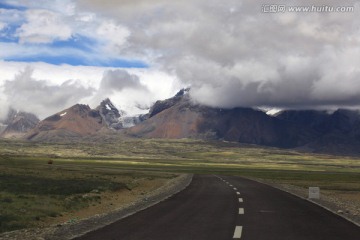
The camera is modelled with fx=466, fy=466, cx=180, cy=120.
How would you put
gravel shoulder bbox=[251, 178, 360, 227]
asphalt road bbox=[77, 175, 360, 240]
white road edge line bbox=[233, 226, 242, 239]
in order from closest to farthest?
white road edge line bbox=[233, 226, 242, 239]
asphalt road bbox=[77, 175, 360, 240]
gravel shoulder bbox=[251, 178, 360, 227]

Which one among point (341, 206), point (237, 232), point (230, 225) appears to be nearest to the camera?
point (237, 232)

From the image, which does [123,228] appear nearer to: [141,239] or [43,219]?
[141,239]

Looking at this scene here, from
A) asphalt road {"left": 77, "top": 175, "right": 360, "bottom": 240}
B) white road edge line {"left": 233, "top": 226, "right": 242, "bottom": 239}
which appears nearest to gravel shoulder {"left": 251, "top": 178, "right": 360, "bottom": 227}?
asphalt road {"left": 77, "top": 175, "right": 360, "bottom": 240}

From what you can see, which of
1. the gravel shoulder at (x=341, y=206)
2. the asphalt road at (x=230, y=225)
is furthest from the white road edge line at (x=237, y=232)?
the gravel shoulder at (x=341, y=206)

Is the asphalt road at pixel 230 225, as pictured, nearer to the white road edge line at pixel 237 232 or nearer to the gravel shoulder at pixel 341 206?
the white road edge line at pixel 237 232

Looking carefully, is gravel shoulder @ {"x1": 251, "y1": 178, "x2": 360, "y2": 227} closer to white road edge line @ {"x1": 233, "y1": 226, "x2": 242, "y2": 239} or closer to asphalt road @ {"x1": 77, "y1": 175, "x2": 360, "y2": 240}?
asphalt road @ {"x1": 77, "y1": 175, "x2": 360, "y2": 240}

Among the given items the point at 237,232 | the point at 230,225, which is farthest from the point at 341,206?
the point at 237,232

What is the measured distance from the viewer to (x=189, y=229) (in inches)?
712

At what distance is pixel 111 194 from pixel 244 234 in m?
26.6

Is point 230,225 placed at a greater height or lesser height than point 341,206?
greater

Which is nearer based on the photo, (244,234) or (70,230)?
(244,234)

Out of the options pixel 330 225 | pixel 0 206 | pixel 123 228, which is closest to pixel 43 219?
pixel 0 206

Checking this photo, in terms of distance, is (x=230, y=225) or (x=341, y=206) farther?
(x=341, y=206)

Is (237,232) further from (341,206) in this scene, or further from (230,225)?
(341,206)
